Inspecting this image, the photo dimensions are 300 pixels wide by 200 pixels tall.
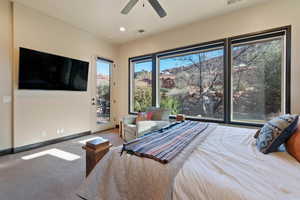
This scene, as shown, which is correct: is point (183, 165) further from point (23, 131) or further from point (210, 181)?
point (23, 131)

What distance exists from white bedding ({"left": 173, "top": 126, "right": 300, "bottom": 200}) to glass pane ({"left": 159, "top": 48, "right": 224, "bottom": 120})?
2378mm

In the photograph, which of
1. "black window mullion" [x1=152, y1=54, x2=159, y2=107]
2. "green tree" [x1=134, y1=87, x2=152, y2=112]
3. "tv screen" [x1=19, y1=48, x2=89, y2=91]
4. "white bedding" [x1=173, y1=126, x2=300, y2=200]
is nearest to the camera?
"white bedding" [x1=173, y1=126, x2=300, y2=200]

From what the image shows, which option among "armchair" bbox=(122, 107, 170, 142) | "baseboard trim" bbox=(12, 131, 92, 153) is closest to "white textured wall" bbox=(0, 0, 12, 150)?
"baseboard trim" bbox=(12, 131, 92, 153)

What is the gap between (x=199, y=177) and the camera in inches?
35.3

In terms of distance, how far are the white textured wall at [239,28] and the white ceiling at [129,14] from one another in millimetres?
160

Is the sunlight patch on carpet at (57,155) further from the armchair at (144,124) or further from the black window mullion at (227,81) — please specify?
the black window mullion at (227,81)

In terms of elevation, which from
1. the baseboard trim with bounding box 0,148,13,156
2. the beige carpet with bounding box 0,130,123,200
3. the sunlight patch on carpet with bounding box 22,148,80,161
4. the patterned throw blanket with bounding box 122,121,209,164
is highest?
the patterned throw blanket with bounding box 122,121,209,164

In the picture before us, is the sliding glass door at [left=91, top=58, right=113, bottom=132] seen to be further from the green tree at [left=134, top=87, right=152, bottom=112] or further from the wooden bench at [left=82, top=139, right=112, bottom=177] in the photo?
the wooden bench at [left=82, top=139, right=112, bottom=177]

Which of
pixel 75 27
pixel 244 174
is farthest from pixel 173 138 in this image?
pixel 75 27

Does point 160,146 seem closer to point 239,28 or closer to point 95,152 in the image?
point 95,152

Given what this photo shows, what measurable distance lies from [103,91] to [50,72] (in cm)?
173

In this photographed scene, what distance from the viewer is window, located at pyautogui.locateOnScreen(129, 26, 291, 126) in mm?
2912

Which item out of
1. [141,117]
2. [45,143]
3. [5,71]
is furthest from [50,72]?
[141,117]

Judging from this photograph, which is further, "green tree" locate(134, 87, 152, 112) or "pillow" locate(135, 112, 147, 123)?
"green tree" locate(134, 87, 152, 112)
